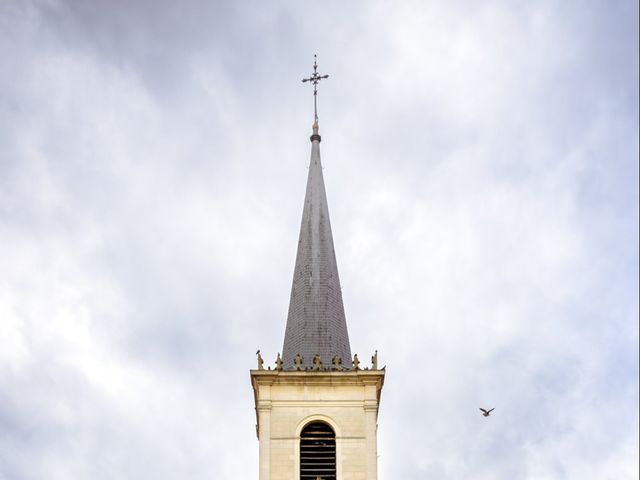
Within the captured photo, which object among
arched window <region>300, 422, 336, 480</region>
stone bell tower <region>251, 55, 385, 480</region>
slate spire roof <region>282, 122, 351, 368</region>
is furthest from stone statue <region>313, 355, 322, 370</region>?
arched window <region>300, 422, 336, 480</region>

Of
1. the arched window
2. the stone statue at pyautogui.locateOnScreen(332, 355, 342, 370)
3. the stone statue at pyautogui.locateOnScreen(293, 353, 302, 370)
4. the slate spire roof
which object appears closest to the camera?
the arched window

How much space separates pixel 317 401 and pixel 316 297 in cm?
523

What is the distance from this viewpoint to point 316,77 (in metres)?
56.0

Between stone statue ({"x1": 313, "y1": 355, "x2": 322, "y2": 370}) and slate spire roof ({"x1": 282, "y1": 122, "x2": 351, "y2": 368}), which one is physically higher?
slate spire roof ({"x1": 282, "y1": 122, "x2": 351, "y2": 368})

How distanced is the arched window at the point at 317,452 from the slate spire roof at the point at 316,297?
2.88 meters

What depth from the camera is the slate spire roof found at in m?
46.4

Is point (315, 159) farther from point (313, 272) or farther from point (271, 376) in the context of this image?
point (271, 376)

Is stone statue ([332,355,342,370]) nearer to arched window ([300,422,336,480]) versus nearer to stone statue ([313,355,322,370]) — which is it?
stone statue ([313,355,322,370])

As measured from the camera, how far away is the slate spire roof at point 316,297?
46.4 m

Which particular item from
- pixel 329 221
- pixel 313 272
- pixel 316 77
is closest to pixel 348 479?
pixel 313 272

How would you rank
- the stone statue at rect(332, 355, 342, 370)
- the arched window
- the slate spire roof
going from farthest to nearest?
the slate spire roof → the stone statue at rect(332, 355, 342, 370) → the arched window

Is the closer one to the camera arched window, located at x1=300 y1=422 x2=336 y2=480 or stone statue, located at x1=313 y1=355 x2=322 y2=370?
arched window, located at x1=300 y1=422 x2=336 y2=480

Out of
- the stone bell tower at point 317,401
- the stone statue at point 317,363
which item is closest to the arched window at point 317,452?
the stone bell tower at point 317,401

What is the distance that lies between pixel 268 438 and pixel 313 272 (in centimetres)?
841
